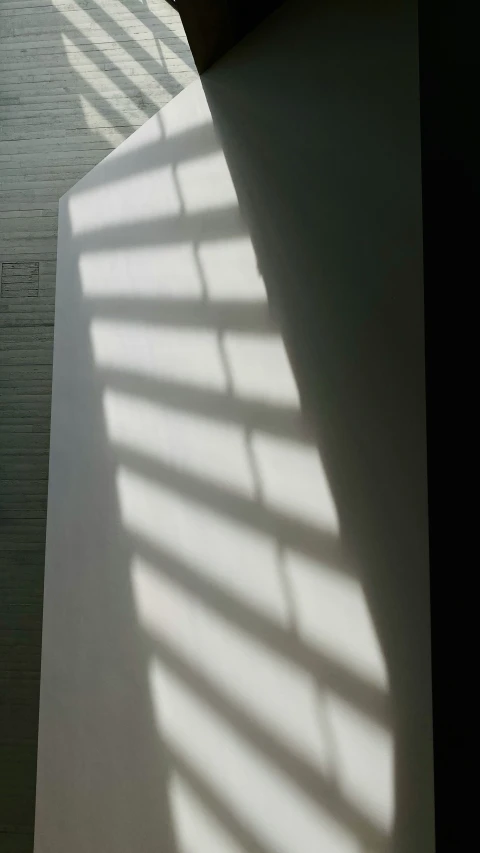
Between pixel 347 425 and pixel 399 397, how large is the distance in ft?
0.62

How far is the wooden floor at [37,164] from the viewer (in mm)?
3518

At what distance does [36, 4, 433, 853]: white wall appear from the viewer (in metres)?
1.71

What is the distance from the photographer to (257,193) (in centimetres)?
222

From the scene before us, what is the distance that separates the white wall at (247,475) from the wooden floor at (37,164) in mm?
919

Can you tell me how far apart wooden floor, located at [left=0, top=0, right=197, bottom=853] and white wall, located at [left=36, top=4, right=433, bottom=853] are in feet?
3.01

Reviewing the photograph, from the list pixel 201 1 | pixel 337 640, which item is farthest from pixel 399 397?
pixel 201 1

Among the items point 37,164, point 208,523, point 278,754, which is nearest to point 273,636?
point 278,754

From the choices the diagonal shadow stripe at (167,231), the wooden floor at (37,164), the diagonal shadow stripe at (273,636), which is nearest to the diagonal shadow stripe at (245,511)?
the diagonal shadow stripe at (273,636)

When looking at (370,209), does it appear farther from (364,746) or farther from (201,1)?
(364,746)

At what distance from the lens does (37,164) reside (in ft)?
12.2

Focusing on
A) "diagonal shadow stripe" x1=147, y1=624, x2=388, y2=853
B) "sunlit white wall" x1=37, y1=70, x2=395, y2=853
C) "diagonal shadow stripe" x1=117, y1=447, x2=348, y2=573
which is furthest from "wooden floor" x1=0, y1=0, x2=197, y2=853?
"diagonal shadow stripe" x1=147, y1=624, x2=388, y2=853

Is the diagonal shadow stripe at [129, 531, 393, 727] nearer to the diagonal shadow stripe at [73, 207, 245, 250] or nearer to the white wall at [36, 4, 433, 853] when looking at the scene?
the white wall at [36, 4, 433, 853]

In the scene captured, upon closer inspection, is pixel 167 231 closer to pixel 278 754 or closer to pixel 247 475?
pixel 247 475

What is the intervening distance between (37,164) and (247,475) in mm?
2347
